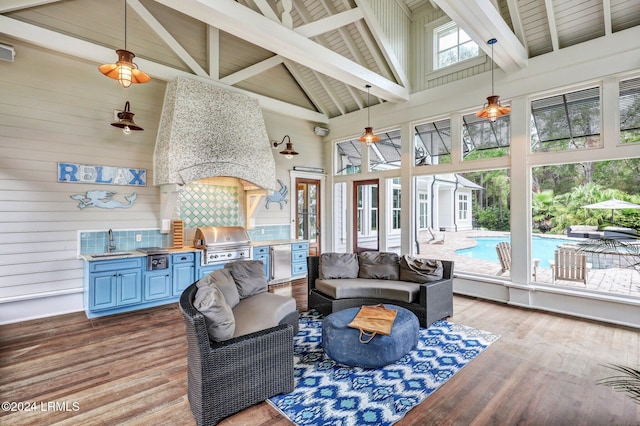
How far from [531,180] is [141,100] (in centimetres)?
669

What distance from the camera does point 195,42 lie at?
597 centimetres

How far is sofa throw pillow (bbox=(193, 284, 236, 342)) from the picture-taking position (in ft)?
7.91

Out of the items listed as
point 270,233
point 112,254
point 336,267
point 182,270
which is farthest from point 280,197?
point 112,254

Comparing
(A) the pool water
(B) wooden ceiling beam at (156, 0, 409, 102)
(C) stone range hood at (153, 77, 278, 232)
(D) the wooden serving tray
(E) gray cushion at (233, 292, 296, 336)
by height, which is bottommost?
(D) the wooden serving tray

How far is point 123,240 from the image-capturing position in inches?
206

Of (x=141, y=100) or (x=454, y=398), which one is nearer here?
(x=454, y=398)

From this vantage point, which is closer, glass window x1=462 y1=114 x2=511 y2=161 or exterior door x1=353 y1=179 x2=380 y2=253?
glass window x1=462 y1=114 x2=511 y2=161

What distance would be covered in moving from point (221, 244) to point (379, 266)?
2.83 metres

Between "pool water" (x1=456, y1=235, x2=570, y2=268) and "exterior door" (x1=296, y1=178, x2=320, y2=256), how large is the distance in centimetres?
348

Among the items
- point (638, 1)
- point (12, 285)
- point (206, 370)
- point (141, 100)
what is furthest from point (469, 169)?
point (12, 285)

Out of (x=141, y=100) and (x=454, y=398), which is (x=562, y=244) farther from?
(x=141, y=100)

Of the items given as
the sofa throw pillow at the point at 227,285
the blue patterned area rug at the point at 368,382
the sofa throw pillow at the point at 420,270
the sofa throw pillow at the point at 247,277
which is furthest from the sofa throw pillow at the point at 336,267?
the sofa throw pillow at the point at 227,285

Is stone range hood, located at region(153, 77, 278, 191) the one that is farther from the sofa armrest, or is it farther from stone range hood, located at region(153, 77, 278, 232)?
the sofa armrest

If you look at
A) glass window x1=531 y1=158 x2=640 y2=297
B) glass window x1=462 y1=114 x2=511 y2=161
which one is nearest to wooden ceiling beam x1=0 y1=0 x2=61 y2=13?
glass window x1=462 y1=114 x2=511 y2=161
